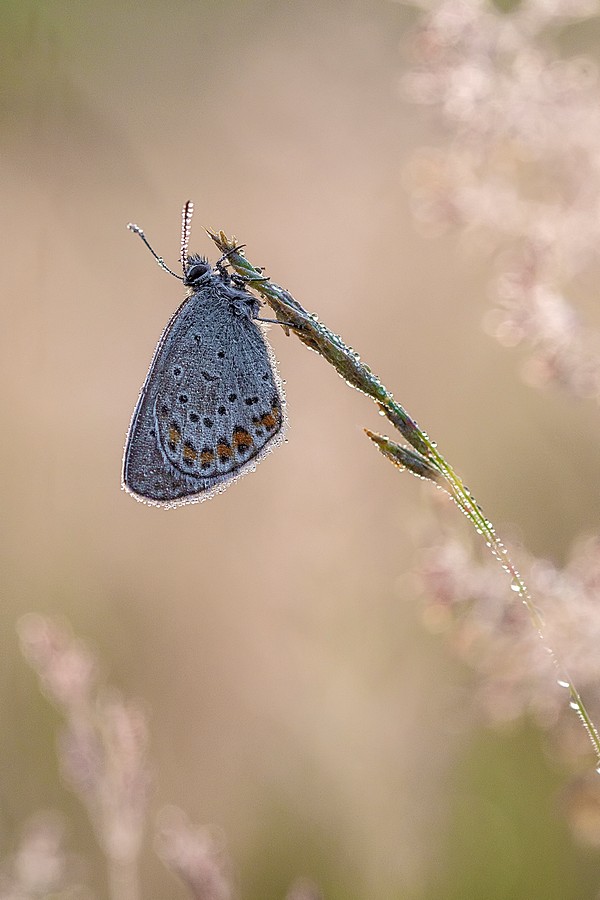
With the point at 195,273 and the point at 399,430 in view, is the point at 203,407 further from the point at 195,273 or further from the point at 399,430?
the point at 399,430

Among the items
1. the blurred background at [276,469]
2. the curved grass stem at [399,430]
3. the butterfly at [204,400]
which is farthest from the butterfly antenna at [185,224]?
the blurred background at [276,469]

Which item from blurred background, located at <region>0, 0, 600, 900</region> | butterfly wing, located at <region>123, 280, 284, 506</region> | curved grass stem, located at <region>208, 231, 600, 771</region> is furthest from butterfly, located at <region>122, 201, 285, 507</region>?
blurred background, located at <region>0, 0, 600, 900</region>

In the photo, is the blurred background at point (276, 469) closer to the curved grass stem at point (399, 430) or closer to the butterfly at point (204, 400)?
the butterfly at point (204, 400)

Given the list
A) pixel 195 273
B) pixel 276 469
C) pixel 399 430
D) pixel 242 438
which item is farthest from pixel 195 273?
pixel 276 469

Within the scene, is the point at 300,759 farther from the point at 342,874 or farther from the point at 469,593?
the point at 469,593

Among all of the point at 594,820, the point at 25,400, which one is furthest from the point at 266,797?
the point at 25,400

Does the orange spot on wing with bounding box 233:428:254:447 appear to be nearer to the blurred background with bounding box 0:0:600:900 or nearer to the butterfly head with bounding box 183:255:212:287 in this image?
the butterfly head with bounding box 183:255:212:287
